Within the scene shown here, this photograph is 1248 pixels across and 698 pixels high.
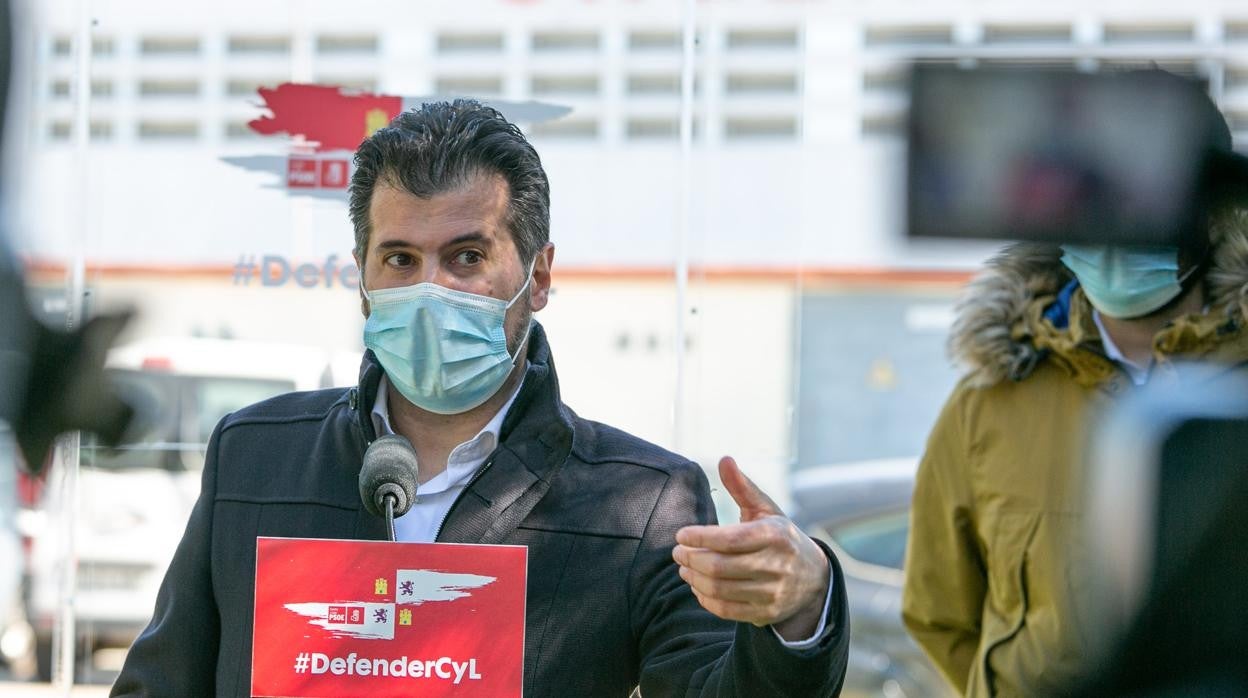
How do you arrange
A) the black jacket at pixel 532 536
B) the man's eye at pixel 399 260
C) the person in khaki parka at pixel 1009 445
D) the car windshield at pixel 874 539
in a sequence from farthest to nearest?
the car windshield at pixel 874 539, the person in khaki parka at pixel 1009 445, the man's eye at pixel 399 260, the black jacket at pixel 532 536

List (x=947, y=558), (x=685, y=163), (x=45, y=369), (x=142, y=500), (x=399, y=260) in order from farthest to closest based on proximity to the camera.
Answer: (x=142, y=500) < (x=685, y=163) < (x=947, y=558) < (x=399, y=260) < (x=45, y=369)

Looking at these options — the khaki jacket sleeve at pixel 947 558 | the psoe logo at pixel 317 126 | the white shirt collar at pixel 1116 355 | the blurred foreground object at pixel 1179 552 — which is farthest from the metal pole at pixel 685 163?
the blurred foreground object at pixel 1179 552

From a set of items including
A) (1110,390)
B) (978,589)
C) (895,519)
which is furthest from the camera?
(895,519)

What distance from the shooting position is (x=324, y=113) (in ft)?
14.6

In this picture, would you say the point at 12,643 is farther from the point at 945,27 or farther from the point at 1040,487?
the point at 945,27

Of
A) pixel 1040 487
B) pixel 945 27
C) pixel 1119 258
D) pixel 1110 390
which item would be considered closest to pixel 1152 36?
pixel 945 27

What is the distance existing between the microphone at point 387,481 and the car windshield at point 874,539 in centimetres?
427

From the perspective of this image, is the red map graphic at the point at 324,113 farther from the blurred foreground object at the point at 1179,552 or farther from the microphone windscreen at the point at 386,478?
the blurred foreground object at the point at 1179,552

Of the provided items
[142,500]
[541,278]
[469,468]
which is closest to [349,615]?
[469,468]

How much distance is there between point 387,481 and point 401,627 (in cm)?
20

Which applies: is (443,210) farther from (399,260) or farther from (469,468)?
(469,468)

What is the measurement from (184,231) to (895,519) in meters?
3.05

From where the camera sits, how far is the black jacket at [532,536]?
2.31 metres

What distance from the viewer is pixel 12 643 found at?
5.23m
